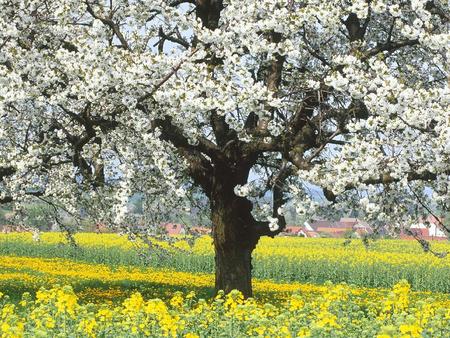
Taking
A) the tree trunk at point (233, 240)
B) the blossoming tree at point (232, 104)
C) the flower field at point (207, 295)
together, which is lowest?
the flower field at point (207, 295)

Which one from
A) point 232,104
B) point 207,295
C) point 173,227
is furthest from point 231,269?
point 232,104

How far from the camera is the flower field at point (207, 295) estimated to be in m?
9.77

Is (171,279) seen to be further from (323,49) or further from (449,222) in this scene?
(449,222)

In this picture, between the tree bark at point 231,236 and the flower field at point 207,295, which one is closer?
the flower field at point 207,295

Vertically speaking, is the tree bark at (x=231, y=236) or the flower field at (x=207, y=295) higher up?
the tree bark at (x=231, y=236)

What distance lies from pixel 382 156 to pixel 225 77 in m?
2.98

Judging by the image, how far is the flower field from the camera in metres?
9.77

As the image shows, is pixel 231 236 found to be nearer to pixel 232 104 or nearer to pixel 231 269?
pixel 231 269

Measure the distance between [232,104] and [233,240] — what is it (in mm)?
5526

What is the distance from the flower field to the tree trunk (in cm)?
50

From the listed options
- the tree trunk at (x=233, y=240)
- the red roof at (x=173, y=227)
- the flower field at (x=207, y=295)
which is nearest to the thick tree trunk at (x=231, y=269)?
the tree trunk at (x=233, y=240)

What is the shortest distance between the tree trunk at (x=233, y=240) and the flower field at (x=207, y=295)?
0.50m

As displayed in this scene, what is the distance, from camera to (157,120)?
49.1ft

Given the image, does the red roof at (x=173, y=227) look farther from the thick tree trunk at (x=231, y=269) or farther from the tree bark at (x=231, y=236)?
the thick tree trunk at (x=231, y=269)
